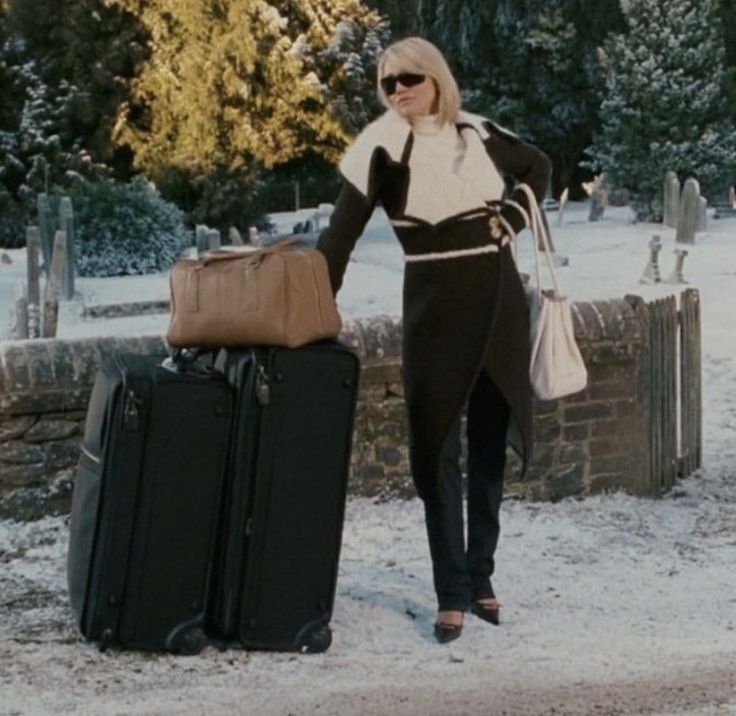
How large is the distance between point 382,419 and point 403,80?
8.15 feet

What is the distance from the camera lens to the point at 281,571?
522 centimetres

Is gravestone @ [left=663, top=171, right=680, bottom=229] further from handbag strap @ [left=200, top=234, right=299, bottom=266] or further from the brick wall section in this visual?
handbag strap @ [left=200, top=234, right=299, bottom=266]

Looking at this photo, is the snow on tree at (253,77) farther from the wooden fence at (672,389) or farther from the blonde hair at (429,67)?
the blonde hair at (429,67)

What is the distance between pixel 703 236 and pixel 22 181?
12581 millimetres

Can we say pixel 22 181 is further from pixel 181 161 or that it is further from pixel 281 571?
pixel 281 571

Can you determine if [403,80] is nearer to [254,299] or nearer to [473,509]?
[254,299]

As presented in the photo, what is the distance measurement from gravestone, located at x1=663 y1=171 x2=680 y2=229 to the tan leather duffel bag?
78.1 feet

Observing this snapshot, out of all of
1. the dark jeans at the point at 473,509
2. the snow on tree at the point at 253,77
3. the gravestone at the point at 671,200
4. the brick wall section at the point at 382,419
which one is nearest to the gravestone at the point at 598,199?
the gravestone at the point at 671,200

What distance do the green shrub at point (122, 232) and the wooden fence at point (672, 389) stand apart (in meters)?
15.2

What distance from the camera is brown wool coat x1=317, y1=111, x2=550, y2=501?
532 cm

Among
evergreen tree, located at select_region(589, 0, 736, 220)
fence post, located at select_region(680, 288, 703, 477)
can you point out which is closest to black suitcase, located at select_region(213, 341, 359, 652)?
fence post, located at select_region(680, 288, 703, 477)

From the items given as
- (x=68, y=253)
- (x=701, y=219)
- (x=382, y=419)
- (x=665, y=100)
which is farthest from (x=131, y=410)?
(x=665, y=100)

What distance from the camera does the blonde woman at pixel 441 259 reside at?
5320 millimetres

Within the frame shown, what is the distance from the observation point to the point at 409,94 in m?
5.32
